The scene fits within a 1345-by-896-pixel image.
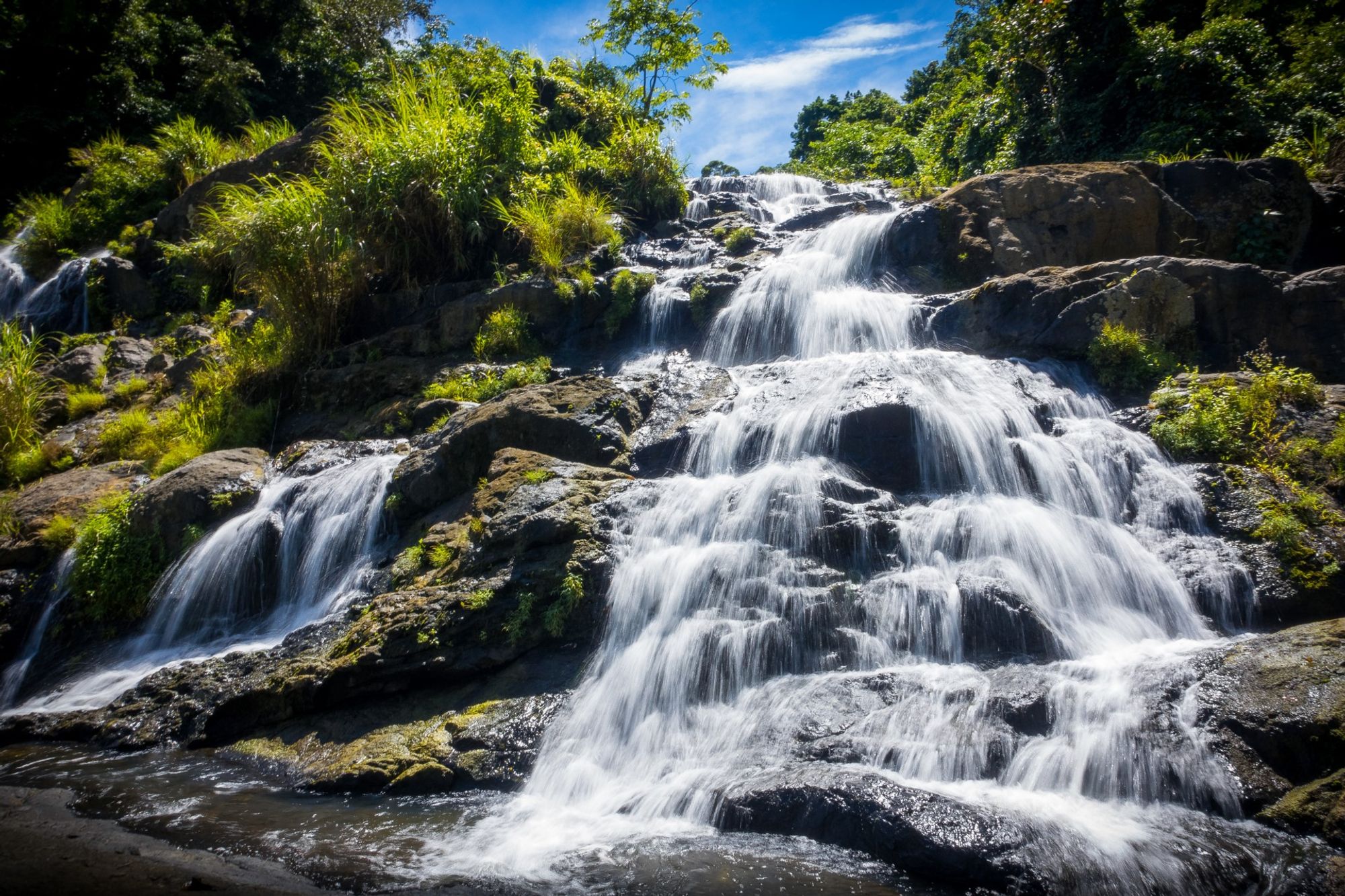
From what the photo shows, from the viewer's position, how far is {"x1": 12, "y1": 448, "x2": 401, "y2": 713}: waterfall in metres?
6.48

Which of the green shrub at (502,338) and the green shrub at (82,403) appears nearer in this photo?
the green shrub at (502,338)

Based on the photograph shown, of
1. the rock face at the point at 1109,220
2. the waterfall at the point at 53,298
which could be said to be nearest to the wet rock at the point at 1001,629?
the rock face at the point at 1109,220

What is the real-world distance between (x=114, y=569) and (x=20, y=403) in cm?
499

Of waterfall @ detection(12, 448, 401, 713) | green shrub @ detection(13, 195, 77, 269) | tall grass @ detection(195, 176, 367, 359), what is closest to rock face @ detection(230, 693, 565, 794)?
waterfall @ detection(12, 448, 401, 713)

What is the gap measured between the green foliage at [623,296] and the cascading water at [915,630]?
10.6 ft

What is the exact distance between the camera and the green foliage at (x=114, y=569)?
705cm

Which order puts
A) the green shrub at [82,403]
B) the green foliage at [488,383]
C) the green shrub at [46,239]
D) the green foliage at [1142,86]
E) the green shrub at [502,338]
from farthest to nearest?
the green shrub at [46,239] < the green shrub at [82,403] < the green foliage at [1142,86] < the green shrub at [502,338] < the green foliage at [488,383]

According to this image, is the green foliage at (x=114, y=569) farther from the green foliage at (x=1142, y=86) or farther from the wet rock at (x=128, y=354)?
the green foliage at (x=1142, y=86)

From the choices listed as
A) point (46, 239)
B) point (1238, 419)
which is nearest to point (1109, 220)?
point (1238, 419)

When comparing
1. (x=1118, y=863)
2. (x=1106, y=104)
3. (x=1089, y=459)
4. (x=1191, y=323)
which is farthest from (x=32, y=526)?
(x=1106, y=104)

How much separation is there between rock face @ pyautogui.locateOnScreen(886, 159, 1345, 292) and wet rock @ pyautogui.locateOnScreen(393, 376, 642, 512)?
5.09 m

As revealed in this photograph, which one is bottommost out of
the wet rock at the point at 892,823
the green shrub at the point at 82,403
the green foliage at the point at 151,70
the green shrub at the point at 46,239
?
the wet rock at the point at 892,823

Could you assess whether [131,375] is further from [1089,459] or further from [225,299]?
[1089,459]

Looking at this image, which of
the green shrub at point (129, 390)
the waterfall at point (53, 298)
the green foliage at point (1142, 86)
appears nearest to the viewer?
the green foliage at point (1142, 86)
